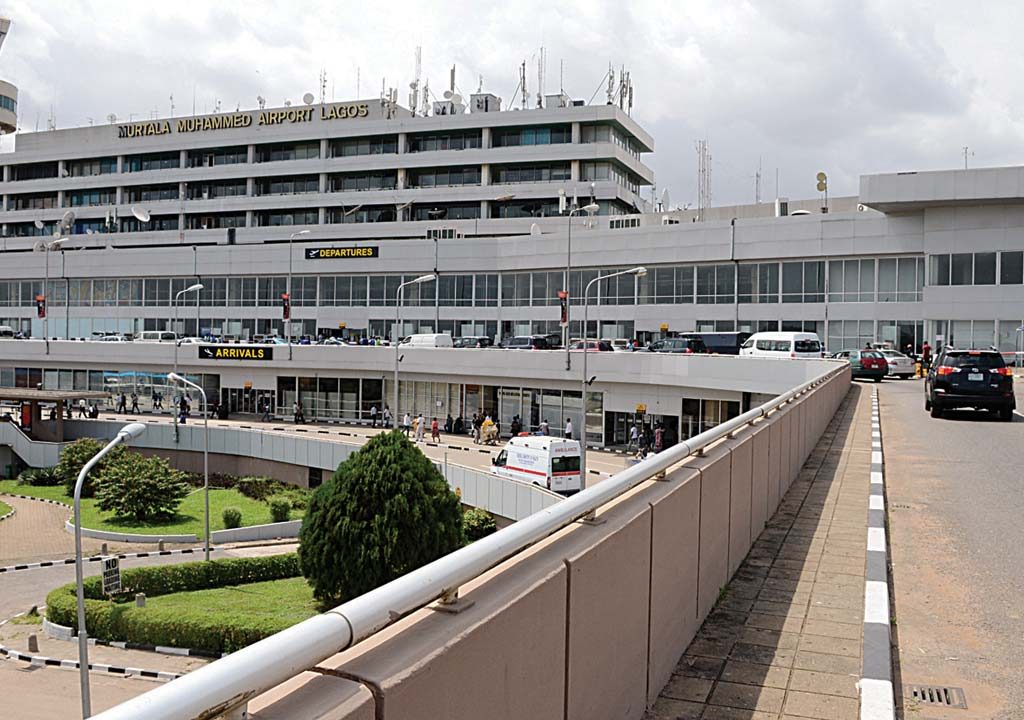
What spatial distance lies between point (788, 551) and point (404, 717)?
7.06 meters

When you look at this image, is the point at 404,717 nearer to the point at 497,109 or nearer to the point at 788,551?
the point at 788,551

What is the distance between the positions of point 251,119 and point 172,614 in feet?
260

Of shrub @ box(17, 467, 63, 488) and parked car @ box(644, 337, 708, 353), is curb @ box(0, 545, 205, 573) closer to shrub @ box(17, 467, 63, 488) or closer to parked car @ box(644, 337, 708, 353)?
shrub @ box(17, 467, 63, 488)

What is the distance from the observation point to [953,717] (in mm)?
5301

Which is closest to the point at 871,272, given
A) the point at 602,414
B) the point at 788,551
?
the point at 602,414

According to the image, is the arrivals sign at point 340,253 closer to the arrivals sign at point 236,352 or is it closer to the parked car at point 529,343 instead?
the arrivals sign at point 236,352

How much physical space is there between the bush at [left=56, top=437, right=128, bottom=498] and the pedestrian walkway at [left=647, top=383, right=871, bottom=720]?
1777 inches

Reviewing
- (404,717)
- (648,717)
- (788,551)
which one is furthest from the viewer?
(788,551)

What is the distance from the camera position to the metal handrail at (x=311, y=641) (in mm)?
1938

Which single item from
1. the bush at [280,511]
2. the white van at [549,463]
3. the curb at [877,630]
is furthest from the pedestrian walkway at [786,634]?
the bush at [280,511]

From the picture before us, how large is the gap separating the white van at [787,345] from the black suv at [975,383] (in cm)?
1966

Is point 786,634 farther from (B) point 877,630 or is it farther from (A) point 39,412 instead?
(A) point 39,412

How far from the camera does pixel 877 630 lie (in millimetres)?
6438

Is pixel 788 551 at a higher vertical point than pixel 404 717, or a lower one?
lower
